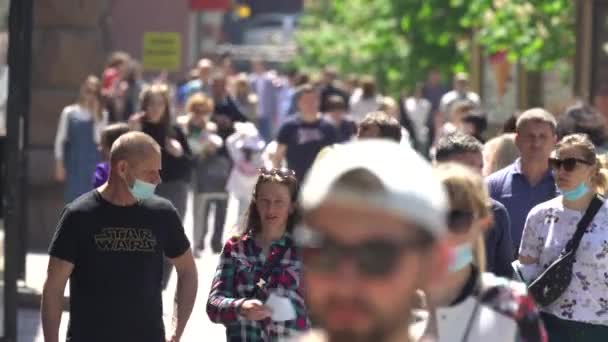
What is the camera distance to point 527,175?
357 inches

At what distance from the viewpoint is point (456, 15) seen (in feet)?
102

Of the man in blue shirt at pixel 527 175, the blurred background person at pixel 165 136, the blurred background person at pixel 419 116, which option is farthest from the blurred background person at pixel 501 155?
the blurred background person at pixel 419 116

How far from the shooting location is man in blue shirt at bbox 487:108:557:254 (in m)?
8.91

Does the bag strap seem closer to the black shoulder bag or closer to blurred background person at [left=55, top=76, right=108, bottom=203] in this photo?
the black shoulder bag

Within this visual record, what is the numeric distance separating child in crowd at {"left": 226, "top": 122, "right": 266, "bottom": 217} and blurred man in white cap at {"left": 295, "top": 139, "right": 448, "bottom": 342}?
42.8ft

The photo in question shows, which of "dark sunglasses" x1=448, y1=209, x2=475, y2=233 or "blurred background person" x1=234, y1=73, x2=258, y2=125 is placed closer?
"dark sunglasses" x1=448, y1=209, x2=475, y2=233

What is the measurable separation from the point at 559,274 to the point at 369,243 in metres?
4.80

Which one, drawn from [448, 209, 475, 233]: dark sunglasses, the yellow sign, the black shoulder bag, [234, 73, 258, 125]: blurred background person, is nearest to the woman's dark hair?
the black shoulder bag

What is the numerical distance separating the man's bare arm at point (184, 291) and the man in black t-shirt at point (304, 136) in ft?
24.6

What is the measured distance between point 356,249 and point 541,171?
6542 millimetres

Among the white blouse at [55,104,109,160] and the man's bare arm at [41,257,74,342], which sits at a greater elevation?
the man's bare arm at [41,257,74,342]

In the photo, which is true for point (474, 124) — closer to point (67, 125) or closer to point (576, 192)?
point (67, 125)

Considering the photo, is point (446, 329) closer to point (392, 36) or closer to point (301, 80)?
point (301, 80)

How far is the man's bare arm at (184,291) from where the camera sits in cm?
706
